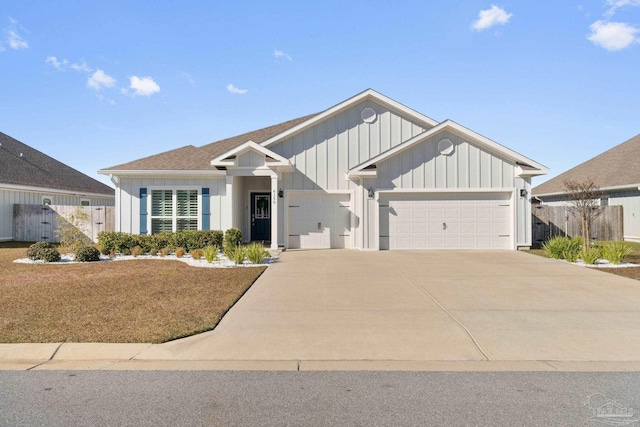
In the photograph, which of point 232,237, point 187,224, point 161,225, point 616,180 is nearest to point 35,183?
point 161,225

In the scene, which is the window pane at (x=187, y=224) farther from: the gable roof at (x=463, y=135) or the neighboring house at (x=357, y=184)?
the gable roof at (x=463, y=135)

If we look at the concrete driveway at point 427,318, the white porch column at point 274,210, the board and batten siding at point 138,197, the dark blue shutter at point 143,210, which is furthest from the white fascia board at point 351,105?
the concrete driveway at point 427,318

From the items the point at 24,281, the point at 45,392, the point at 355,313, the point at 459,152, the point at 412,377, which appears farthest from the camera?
the point at 459,152

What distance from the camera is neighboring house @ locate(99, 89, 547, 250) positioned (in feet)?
54.4

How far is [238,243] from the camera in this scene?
51.1 ft

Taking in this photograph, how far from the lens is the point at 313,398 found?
407cm

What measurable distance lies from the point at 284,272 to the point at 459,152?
9.19 meters

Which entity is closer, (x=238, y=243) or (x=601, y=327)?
(x=601, y=327)

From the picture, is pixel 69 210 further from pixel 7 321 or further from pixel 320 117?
pixel 7 321

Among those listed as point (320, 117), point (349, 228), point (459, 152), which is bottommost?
point (349, 228)

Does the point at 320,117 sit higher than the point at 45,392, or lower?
higher

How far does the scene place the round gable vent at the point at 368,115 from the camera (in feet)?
59.5

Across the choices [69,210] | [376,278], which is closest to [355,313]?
[376,278]

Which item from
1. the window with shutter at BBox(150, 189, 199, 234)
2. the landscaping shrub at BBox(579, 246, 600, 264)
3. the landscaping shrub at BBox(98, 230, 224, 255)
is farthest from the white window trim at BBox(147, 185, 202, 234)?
the landscaping shrub at BBox(579, 246, 600, 264)
